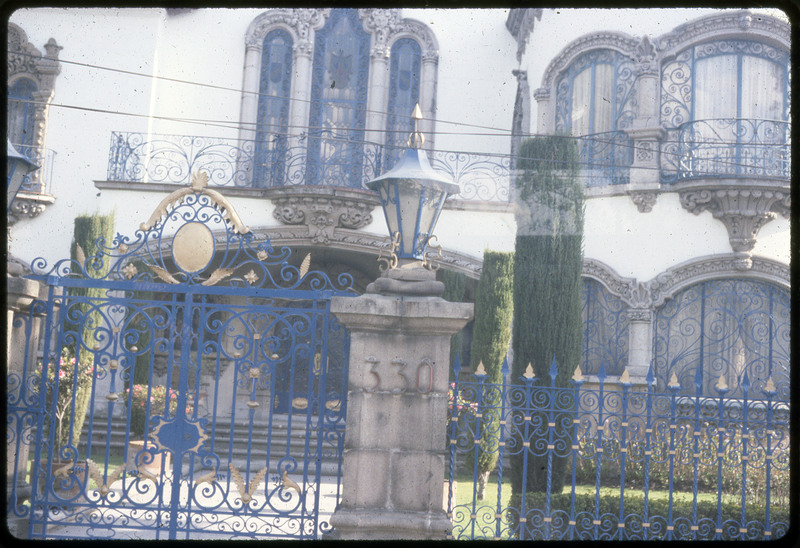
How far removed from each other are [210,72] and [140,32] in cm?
152

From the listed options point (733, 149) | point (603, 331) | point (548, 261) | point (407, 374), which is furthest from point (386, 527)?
point (733, 149)

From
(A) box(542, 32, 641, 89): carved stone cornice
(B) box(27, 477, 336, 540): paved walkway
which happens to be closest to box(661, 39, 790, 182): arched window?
(A) box(542, 32, 641, 89): carved stone cornice

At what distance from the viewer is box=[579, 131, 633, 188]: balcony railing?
14.2m

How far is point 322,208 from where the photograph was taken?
14703 millimetres

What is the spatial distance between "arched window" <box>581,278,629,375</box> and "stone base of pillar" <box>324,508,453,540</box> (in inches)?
349

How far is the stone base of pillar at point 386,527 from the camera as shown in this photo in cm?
551

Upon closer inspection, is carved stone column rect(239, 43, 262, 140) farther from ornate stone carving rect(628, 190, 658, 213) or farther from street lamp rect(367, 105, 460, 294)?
street lamp rect(367, 105, 460, 294)

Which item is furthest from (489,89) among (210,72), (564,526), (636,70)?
(564,526)

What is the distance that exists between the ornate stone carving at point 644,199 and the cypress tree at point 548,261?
11.0ft

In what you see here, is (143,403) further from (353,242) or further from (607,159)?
(607,159)

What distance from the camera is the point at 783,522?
7.82 metres

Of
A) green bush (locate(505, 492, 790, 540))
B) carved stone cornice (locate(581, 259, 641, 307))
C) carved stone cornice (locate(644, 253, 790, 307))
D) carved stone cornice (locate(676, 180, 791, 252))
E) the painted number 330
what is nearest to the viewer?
the painted number 330

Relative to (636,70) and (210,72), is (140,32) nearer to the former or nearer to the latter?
(210,72)

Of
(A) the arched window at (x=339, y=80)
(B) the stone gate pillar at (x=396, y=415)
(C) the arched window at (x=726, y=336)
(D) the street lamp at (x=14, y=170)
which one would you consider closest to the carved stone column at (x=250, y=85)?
(A) the arched window at (x=339, y=80)
